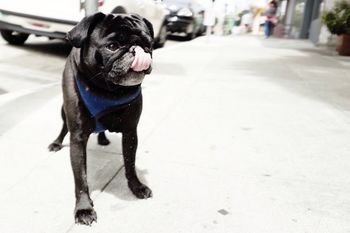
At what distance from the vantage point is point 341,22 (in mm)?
11328

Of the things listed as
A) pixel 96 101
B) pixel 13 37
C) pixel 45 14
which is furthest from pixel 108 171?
pixel 13 37

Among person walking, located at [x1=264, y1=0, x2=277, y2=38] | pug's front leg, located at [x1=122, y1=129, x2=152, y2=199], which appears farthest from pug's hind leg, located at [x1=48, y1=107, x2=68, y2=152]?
person walking, located at [x1=264, y1=0, x2=277, y2=38]

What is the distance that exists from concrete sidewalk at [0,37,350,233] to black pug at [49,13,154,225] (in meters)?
0.24

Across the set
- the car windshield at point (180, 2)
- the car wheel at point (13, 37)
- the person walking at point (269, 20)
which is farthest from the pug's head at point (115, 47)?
the person walking at point (269, 20)

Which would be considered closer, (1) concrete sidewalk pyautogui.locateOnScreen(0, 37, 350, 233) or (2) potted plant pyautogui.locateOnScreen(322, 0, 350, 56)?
(1) concrete sidewalk pyautogui.locateOnScreen(0, 37, 350, 233)

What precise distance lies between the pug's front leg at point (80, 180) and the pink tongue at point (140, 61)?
62 centimetres

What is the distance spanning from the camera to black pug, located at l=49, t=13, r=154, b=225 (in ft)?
7.10

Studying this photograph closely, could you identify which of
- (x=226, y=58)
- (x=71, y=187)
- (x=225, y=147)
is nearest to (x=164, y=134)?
(x=225, y=147)

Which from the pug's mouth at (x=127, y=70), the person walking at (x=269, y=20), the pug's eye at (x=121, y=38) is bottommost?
the person walking at (x=269, y=20)

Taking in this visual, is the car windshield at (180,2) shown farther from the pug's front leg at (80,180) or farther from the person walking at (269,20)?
the pug's front leg at (80,180)

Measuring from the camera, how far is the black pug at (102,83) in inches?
85.2

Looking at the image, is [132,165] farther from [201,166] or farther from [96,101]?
[201,166]

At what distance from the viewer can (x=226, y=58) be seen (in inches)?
385

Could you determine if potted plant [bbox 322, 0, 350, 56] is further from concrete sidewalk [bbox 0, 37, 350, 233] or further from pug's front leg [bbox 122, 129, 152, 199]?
pug's front leg [bbox 122, 129, 152, 199]
